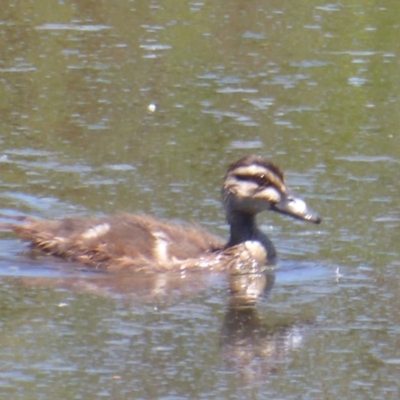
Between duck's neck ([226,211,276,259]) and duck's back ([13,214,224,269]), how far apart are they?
135 mm

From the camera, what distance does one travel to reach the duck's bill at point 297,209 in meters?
8.22

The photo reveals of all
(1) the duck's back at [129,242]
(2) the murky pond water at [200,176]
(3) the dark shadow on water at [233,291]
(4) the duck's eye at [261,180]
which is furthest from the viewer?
(4) the duck's eye at [261,180]

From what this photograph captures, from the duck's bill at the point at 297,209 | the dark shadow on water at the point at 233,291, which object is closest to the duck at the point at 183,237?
the duck's bill at the point at 297,209

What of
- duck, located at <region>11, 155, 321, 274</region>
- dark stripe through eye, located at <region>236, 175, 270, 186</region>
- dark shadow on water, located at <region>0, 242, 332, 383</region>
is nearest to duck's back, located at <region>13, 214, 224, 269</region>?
duck, located at <region>11, 155, 321, 274</region>

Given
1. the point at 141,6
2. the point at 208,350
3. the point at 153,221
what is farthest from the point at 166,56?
the point at 208,350

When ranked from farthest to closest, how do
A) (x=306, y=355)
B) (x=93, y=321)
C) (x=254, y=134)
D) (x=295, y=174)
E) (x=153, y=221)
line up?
(x=254, y=134) < (x=295, y=174) < (x=153, y=221) < (x=93, y=321) < (x=306, y=355)

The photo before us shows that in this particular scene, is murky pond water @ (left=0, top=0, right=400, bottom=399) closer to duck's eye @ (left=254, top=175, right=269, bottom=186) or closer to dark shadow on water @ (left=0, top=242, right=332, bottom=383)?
dark shadow on water @ (left=0, top=242, right=332, bottom=383)

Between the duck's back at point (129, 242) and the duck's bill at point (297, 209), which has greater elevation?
the duck's bill at point (297, 209)

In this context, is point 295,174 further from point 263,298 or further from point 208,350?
point 208,350

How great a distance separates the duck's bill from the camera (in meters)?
8.22

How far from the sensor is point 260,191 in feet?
27.2

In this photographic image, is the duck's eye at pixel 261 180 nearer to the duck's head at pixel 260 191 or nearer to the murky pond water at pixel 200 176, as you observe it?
the duck's head at pixel 260 191

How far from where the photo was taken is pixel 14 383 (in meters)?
5.80

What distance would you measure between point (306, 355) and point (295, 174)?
335 centimetres
